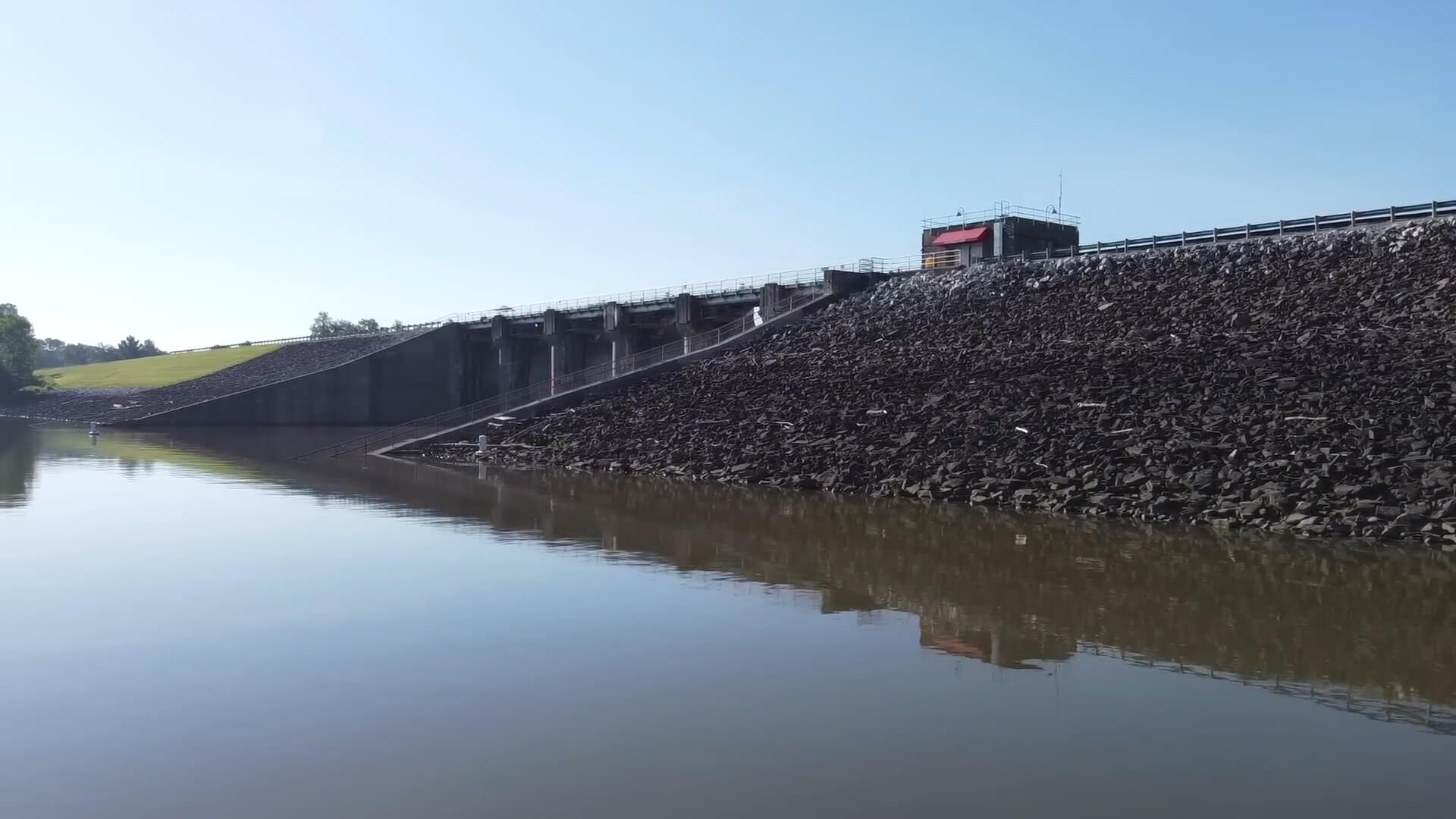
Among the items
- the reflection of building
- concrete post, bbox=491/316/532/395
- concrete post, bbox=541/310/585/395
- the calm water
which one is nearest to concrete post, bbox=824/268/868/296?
concrete post, bbox=541/310/585/395

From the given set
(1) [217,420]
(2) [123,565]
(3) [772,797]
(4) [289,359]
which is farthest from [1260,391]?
(4) [289,359]

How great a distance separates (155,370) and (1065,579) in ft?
382

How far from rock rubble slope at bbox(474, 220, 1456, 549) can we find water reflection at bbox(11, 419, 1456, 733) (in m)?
1.94

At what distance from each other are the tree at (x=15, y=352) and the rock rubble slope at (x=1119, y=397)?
8405 cm

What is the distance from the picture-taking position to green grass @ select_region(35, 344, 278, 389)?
347 feet

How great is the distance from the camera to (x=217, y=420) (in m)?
66.5

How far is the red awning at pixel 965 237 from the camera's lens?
5484cm

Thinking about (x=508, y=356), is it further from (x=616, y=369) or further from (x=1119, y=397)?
(x=1119, y=397)

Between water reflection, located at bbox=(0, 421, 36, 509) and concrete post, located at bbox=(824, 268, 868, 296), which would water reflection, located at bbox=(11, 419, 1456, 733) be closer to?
water reflection, located at bbox=(0, 421, 36, 509)

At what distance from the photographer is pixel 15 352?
4387 inches

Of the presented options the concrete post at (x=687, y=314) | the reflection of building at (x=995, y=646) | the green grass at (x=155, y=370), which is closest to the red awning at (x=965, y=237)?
the concrete post at (x=687, y=314)

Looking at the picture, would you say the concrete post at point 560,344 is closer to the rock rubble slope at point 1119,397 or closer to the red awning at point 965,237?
the rock rubble slope at point 1119,397

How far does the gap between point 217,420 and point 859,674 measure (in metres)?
63.1

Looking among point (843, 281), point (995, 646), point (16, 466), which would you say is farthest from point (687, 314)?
point (995, 646)
